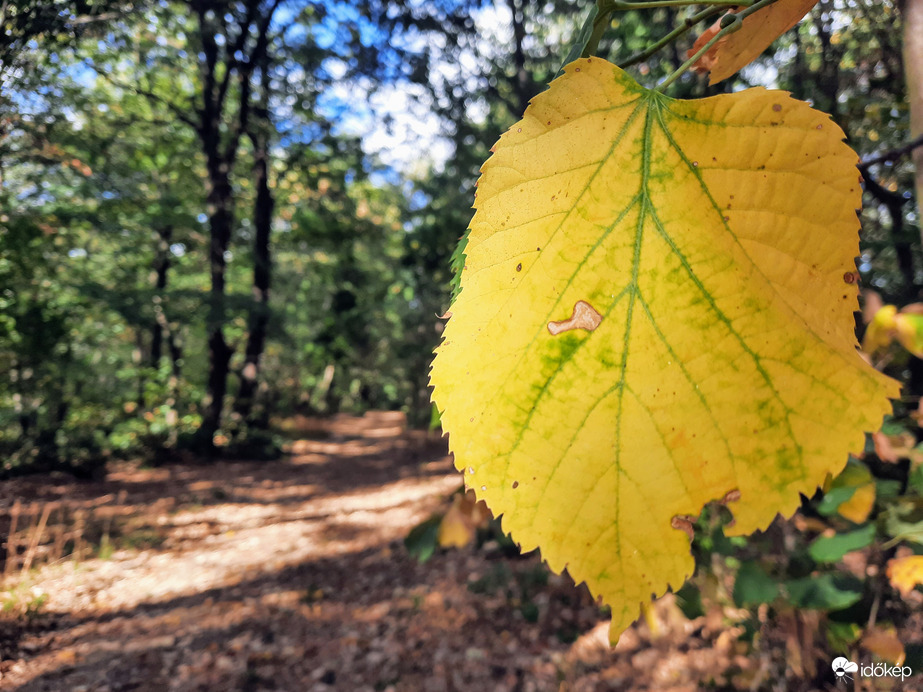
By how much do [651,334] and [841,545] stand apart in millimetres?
1521

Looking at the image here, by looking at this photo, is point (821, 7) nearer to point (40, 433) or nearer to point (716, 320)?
point (716, 320)

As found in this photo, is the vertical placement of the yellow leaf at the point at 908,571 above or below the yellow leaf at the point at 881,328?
below

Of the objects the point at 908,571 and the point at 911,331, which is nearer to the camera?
the point at 911,331

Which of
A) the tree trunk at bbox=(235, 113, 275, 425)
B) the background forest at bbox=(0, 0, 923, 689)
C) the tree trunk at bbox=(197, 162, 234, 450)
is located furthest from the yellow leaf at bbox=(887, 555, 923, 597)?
the tree trunk at bbox=(235, 113, 275, 425)

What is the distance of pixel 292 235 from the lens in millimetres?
13023

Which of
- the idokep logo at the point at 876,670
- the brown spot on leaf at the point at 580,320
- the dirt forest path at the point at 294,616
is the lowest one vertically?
the dirt forest path at the point at 294,616

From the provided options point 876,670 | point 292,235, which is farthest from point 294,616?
point 292,235

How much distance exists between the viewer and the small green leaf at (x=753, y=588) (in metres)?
1.50

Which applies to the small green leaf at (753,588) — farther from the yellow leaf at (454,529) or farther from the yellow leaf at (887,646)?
the yellow leaf at (454,529)

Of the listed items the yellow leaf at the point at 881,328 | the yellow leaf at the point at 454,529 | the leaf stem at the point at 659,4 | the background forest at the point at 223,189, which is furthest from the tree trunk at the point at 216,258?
the leaf stem at the point at 659,4

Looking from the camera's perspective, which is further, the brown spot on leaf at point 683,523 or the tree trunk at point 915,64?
the tree trunk at point 915,64

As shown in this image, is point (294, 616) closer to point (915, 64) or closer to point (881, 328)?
point (881, 328)

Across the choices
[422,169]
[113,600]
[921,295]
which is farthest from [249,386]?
[921,295]

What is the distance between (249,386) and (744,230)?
40.9 ft
